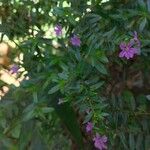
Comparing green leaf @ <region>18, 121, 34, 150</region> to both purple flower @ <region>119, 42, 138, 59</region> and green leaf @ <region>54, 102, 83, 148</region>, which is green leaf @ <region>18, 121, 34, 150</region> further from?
purple flower @ <region>119, 42, 138, 59</region>

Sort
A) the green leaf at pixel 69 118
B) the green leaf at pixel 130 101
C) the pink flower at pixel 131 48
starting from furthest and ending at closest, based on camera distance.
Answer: the green leaf at pixel 69 118, the green leaf at pixel 130 101, the pink flower at pixel 131 48

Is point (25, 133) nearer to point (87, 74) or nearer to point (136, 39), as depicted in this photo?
point (87, 74)

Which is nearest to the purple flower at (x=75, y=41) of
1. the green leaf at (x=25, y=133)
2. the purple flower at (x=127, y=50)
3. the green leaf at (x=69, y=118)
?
the purple flower at (x=127, y=50)

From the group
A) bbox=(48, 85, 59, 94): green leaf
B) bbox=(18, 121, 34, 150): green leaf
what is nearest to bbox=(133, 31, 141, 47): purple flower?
bbox=(48, 85, 59, 94): green leaf

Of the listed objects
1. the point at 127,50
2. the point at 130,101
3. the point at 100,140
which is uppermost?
the point at 127,50

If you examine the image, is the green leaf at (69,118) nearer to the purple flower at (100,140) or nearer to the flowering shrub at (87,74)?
the flowering shrub at (87,74)

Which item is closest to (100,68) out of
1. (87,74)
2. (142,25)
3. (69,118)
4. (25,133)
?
(87,74)

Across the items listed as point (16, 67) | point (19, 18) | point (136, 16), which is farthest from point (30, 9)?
point (136, 16)

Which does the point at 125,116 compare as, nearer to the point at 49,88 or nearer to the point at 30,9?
the point at 49,88
